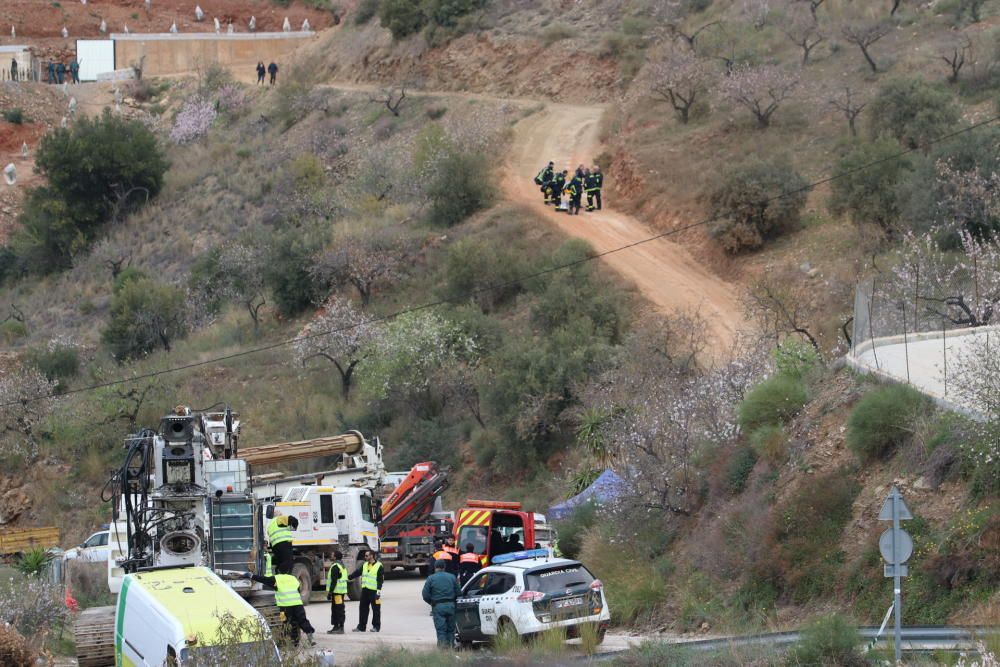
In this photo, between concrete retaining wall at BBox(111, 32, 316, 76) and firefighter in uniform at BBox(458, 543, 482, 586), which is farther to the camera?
concrete retaining wall at BBox(111, 32, 316, 76)

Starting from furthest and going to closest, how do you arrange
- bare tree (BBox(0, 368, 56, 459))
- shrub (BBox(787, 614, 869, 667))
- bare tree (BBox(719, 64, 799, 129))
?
bare tree (BBox(719, 64, 799, 129)), bare tree (BBox(0, 368, 56, 459)), shrub (BBox(787, 614, 869, 667))

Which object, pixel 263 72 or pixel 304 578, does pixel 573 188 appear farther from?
pixel 263 72

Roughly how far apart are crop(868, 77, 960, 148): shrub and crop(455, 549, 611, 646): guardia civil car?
2906 centimetres

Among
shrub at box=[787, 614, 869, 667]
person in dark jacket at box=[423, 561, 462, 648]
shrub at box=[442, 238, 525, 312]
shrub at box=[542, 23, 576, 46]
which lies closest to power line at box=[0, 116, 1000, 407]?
shrub at box=[442, 238, 525, 312]

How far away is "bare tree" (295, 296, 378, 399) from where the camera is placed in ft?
148

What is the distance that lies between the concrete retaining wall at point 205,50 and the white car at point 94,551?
2477 inches

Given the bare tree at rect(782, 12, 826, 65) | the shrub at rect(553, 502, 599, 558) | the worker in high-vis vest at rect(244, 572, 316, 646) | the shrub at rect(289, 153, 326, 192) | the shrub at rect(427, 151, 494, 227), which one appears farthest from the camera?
the shrub at rect(289, 153, 326, 192)

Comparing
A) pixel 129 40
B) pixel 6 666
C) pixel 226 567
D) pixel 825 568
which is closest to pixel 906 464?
pixel 825 568

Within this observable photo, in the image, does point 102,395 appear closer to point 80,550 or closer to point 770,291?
point 80,550

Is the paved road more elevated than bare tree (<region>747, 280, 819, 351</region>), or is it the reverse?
bare tree (<region>747, 280, 819, 351</region>)

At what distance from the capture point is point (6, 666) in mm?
15258

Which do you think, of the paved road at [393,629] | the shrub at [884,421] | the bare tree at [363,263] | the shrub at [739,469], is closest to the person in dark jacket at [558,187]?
the bare tree at [363,263]

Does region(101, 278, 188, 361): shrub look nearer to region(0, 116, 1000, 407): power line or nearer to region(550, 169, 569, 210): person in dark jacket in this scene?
region(0, 116, 1000, 407): power line

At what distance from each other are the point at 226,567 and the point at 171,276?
1630 inches
